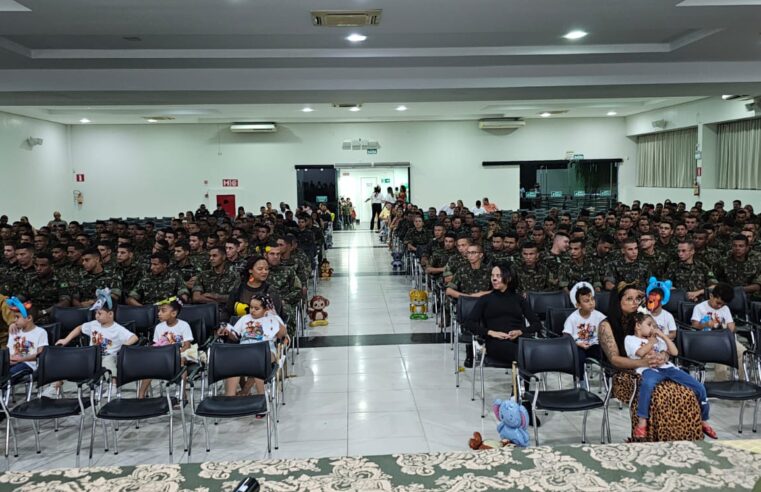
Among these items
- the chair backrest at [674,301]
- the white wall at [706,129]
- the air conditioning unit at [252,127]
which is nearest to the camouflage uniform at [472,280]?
the chair backrest at [674,301]

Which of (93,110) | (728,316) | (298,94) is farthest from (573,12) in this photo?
(93,110)

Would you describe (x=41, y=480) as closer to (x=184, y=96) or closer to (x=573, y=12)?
(x=573, y=12)

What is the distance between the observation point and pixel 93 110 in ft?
62.9

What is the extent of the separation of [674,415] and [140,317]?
216 inches

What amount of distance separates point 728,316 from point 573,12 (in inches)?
151

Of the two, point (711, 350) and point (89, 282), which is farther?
point (89, 282)

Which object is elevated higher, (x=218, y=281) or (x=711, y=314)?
(x=218, y=281)

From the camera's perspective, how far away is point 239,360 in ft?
18.1

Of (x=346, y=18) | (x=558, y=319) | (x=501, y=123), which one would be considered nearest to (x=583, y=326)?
(x=558, y=319)

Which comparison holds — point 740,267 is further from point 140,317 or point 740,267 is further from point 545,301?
point 140,317

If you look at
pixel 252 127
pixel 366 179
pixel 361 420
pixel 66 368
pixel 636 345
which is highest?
pixel 252 127

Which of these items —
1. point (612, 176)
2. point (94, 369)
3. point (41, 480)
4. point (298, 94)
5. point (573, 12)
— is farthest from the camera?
point (612, 176)

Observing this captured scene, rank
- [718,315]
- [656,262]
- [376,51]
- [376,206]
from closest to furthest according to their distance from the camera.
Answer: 1. [718,315]
2. [656,262]
3. [376,51]
4. [376,206]

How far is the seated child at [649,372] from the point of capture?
4.68m
